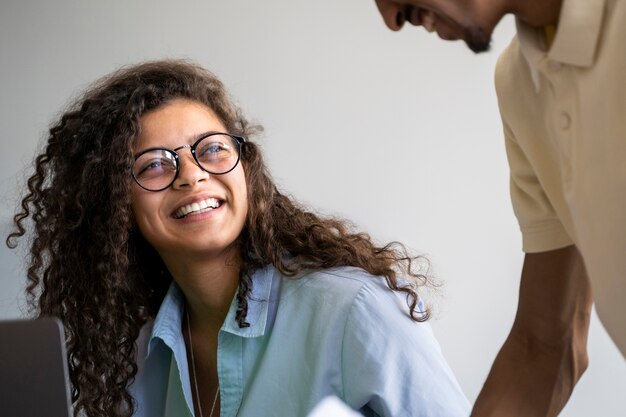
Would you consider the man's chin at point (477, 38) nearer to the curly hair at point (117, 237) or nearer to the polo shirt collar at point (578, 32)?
the polo shirt collar at point (578, 32)

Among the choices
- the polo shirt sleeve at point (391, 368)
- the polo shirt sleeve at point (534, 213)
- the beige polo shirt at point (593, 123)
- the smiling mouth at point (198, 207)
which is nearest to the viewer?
the beige polo shirt at point (593, 123)

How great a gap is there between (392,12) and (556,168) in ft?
0.71

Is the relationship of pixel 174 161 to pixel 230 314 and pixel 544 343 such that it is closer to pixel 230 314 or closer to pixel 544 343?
pixel 230 314

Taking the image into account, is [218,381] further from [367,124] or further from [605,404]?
[605,404]

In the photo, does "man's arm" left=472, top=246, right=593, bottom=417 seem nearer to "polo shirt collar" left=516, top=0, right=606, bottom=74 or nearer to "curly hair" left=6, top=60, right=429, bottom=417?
"polo shirt collar" left=516, top=0, right=606, bottom=74

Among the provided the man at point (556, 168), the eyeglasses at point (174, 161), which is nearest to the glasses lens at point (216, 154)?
the eyeglasses at point (174, 161)

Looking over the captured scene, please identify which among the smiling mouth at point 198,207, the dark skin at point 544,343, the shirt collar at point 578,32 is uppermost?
the shirt collar at point 578,32

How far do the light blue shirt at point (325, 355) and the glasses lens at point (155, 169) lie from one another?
0.71 ft

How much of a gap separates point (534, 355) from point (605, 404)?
1210mm

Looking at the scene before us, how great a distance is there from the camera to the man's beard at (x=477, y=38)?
2.53 ft

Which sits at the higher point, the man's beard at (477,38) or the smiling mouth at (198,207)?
the man's beard at (477,38)

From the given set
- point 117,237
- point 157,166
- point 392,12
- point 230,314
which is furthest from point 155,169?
point 392,12

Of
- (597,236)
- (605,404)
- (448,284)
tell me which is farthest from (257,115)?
(597,236)

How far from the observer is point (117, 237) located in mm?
1631
